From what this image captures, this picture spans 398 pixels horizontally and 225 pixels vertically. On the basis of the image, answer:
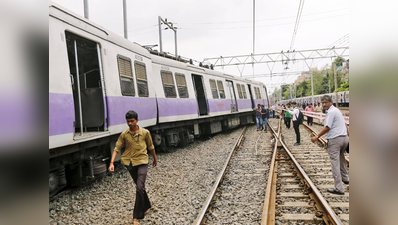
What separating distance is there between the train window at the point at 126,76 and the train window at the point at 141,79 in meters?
0.36

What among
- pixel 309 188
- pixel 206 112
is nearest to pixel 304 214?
pixel 309 188

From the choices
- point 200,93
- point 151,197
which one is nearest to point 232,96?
point 200,93

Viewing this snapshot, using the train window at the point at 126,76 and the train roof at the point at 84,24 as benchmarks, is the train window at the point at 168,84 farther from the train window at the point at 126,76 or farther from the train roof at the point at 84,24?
the train window at the point at 126,76

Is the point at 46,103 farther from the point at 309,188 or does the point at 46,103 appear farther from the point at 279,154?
the point at 279,154

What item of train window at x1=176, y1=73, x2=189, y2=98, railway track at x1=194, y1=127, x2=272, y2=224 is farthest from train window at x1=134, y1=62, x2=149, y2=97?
railway track at x1=194, y1=127, x2=272, y2=224

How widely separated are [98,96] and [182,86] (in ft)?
17.4

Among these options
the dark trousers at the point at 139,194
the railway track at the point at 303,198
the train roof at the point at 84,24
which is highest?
the train roof at the point at 84,24

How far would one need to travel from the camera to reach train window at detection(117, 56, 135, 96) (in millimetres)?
6748

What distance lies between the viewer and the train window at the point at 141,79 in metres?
7.68

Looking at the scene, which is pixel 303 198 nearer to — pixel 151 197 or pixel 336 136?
pixel 336 136

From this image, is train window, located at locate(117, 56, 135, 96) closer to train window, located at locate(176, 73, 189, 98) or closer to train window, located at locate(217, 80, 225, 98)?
train window, located at locate(176, 73, 189, 98)

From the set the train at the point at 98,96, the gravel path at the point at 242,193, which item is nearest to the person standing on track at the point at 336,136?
the gravel path at the point at 242,193

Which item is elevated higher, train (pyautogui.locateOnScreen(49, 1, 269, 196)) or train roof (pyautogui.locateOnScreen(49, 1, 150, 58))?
train roof (pyautogui.locateOnScreen(49, 1, 150, 58))

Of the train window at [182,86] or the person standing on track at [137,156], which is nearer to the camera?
the person standing on track at [137,156]
